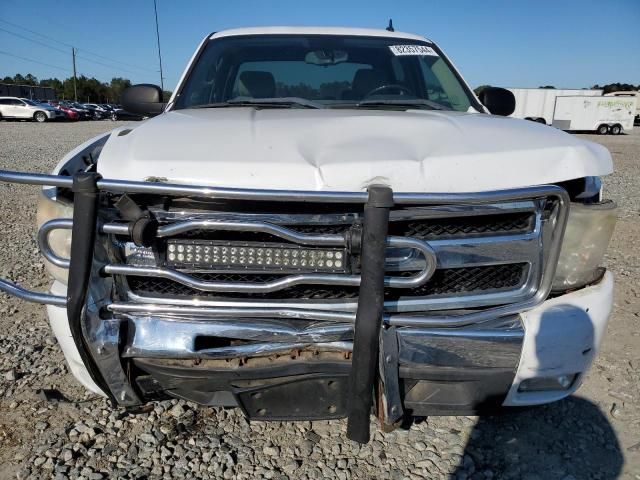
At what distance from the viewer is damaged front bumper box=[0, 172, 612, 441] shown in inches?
64.8

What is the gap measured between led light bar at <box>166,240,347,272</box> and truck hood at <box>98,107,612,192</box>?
0.21 meters

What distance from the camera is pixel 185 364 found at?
1.77 meters

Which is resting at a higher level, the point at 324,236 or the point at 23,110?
the point at 23,110

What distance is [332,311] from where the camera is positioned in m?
1.79

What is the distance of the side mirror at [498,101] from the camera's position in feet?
10.9

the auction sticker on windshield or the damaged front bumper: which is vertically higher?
the auction sticker on windshield

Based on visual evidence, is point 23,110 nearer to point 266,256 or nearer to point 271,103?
point 271,103

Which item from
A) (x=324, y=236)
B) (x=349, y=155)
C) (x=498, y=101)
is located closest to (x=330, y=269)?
(x=324, y=236)

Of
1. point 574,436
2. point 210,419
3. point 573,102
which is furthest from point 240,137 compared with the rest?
point 573,102

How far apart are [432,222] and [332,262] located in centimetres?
39

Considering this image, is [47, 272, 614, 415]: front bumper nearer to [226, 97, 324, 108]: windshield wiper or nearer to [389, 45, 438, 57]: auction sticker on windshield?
[226, 97, 324, 108]: windshield wiper

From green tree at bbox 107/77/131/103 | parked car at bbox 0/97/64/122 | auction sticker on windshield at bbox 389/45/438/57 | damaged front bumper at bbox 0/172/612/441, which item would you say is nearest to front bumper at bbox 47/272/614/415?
damaged front bumper at bbox 0/172/612/441

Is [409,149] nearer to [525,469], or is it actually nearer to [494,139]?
[494,139]

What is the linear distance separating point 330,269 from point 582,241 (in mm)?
1023
